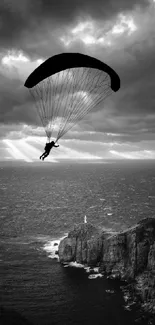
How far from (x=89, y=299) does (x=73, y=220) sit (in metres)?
59.3

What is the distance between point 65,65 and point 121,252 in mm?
42216

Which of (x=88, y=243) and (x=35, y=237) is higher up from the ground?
(x=88, y=243)

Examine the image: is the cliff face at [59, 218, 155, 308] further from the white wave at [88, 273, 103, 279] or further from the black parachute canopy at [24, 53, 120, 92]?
the black parachute canopy at [24, 53, 120, 92]

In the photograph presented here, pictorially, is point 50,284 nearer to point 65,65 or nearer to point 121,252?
point 121,252

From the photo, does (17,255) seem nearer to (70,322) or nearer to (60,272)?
(60,272)

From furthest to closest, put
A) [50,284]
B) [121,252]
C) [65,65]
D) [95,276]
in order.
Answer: [95,276]
[121,252]
[50,284]
[65,65]

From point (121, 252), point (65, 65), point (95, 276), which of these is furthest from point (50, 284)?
point (65, 65)

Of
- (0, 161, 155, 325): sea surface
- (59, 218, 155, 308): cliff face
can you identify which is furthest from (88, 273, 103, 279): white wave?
(59, 218, 155, 308): cliff face

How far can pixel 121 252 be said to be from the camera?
55.4 m

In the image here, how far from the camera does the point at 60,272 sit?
58938mm

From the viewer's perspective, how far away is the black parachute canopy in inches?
1056

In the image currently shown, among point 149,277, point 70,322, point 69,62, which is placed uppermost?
point 69,62

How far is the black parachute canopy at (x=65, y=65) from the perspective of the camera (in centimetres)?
2681

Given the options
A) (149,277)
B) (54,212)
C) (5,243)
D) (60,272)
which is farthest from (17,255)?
(54,212)
